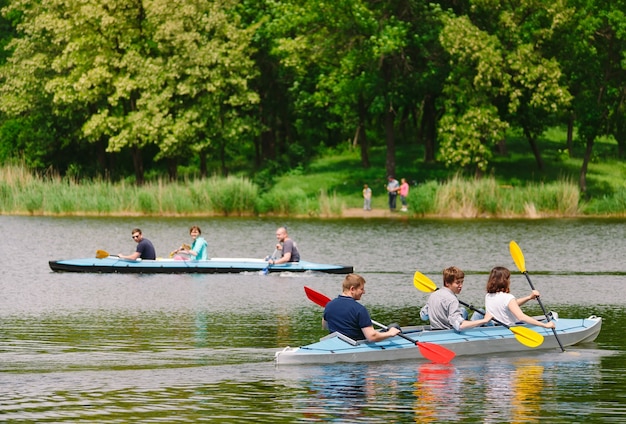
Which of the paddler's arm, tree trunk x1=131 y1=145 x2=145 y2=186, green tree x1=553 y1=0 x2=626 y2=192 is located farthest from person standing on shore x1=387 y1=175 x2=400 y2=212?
the paddler's arm

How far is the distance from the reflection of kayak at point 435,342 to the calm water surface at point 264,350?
0.63 ft

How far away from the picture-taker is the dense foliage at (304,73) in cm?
6231

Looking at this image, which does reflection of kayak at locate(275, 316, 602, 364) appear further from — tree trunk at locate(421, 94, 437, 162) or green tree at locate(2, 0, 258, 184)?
tree trunk at locate(421, 94, 437, 162)

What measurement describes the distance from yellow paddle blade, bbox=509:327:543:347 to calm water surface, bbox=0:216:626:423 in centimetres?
28

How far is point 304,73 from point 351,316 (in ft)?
161

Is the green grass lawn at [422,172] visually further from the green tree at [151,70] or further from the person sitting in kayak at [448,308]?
the person sitting in kayak at [448,308]

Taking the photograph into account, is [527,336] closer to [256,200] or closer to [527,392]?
[527,392]

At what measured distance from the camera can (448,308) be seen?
770 inches

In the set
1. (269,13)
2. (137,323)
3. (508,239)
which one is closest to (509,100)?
(269,13)

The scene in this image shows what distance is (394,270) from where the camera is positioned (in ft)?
113

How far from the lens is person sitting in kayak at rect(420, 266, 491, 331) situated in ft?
63.1

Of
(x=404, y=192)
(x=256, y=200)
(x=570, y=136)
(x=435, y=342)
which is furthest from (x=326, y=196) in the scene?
(x=435, y=342)

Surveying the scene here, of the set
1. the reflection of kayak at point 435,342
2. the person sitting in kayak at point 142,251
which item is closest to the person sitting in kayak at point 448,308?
the reflection of kayak at point 435,342

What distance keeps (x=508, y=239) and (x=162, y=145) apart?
26.3 meters
